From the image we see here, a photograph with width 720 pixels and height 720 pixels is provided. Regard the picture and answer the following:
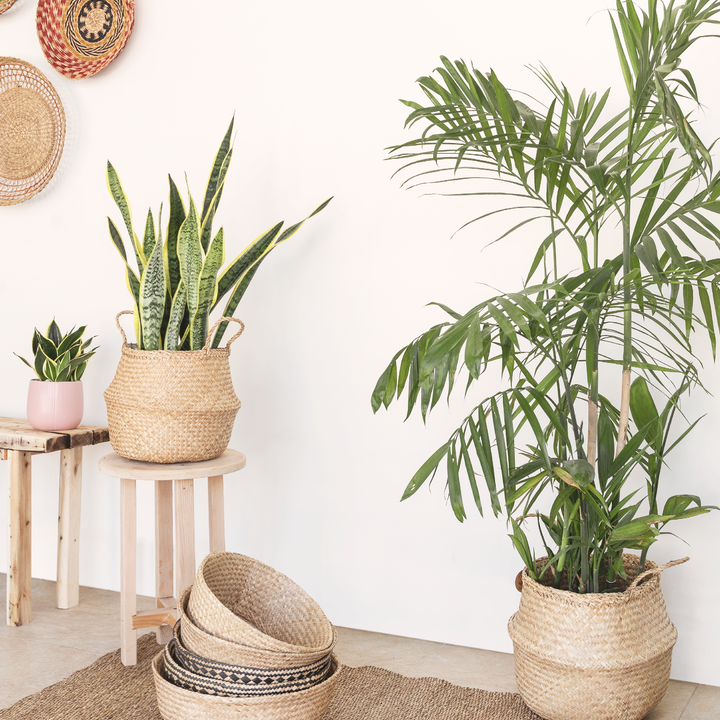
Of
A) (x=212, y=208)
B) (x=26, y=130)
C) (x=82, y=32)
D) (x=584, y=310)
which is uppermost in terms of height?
(x=82, y=32)

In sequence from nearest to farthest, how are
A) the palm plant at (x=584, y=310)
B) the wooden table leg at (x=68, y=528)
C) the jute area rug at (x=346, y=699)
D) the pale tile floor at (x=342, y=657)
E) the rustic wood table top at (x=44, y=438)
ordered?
1. the palm plant at (x=584, y=310)
2. the jute area rug at (x=346, y=699)
3. the pale tile floor at (x=342, y=657)
4. the rustic wood table top at (x=44, y=438)
5. the wooden table leg at (x=68, y=528)

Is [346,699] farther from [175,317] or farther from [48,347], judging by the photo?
[48,347]

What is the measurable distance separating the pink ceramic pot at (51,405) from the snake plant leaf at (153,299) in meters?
0.48

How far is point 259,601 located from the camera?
1860 millimetres

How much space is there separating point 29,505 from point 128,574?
1.86 feet

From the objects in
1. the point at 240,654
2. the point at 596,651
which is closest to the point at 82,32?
the point at 240,654

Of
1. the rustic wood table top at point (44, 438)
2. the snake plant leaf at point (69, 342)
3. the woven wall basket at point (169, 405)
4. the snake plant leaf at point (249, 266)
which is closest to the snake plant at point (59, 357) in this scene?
the snake plant leaf at point (69, 342)

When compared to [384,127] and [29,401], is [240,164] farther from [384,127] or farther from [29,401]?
[29,401]

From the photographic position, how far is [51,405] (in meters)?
2.29

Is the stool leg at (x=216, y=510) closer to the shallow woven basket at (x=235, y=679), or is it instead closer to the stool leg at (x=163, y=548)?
the stool leg at (x=163, y=548)

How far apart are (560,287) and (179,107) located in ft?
5.08

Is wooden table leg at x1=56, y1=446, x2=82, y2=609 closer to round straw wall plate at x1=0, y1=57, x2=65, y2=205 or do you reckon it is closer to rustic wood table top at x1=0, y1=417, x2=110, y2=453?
rustic wood table top at x1=0, y1=417, x2=110, y2=453

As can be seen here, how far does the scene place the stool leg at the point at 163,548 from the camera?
2.15 meters

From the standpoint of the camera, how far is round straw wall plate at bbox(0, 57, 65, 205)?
2594 millimetres
